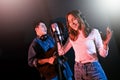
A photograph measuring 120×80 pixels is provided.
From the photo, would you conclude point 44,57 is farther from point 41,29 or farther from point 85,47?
point 85,47

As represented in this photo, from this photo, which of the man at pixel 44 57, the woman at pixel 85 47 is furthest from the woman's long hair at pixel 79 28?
the man at pixel 44 57

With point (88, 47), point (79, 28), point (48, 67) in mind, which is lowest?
point (48, 67)

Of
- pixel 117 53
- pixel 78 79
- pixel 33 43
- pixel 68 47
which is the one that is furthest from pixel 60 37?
pixel 117 53

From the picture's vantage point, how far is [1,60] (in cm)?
222

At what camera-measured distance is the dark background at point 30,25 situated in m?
2.20

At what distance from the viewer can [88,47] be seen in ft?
7.11

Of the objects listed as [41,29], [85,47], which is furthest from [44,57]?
[85,47]

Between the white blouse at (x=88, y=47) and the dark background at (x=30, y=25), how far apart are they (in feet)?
0.21

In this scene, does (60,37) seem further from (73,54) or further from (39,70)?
(39,70)

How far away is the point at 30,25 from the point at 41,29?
0.37 feet

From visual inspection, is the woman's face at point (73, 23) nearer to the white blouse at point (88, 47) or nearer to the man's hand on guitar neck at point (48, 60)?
the white blouse at point (88, 47)

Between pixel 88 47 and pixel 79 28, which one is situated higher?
pixel 79 28

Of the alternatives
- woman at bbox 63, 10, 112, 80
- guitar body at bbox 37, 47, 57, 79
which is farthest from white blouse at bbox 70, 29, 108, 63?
guitar body at bbox 37, 47, 57, 79

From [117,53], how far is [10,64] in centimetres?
102
